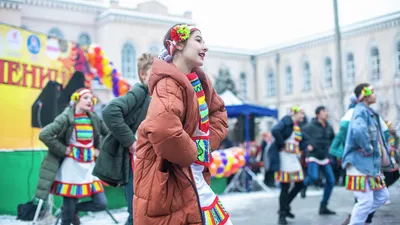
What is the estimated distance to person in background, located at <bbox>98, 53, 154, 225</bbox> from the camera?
461 centimetres

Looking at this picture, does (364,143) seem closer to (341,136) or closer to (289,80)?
(341,136)

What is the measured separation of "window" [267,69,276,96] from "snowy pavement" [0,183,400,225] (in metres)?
23.5

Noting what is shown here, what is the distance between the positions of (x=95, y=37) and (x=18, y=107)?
69.6ft

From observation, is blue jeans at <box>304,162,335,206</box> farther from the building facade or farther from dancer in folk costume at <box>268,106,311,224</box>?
the building facade

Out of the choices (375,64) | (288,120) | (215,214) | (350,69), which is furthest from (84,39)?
(215,214)

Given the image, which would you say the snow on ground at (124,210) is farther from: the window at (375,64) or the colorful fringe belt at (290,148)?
the window at (375,64)

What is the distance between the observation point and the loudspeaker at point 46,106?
7.72 m

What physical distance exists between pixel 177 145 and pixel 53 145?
332cm

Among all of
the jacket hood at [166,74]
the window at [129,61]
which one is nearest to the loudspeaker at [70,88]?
the jacket hood at [166,74]

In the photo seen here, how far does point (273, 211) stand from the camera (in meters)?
8.69

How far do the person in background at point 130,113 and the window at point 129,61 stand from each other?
22708 millimetres

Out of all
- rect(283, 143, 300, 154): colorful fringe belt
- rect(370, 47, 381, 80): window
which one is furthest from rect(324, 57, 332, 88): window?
rect(283, 143, 300, 154): colorful fringe belt

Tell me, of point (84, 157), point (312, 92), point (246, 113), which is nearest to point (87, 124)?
point (84, 157)

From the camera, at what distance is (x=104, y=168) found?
184 inches
